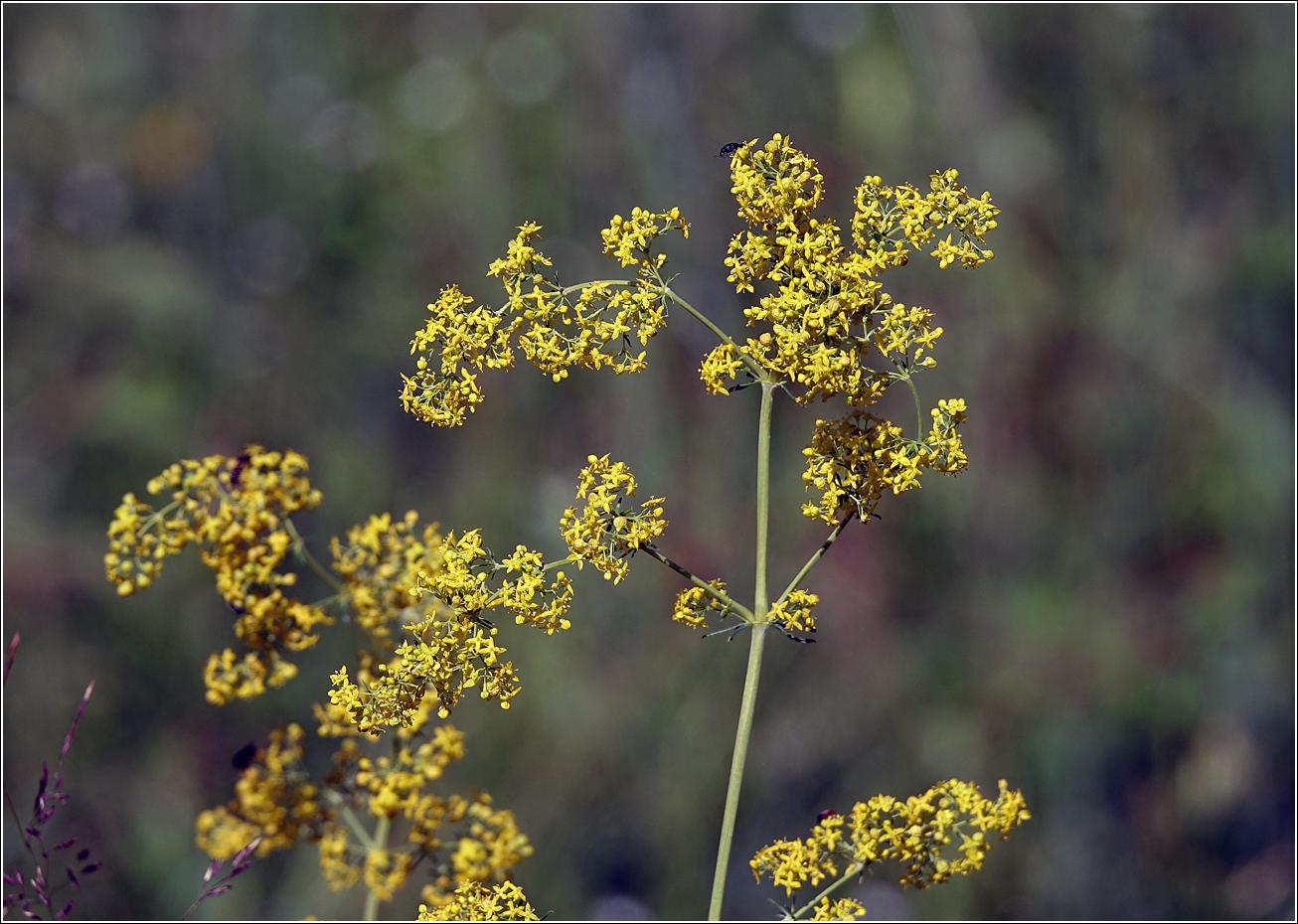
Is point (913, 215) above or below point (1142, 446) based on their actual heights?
below

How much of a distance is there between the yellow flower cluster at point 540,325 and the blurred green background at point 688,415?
9.35ft

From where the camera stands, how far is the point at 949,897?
3.80 metres

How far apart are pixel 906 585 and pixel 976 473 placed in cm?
55

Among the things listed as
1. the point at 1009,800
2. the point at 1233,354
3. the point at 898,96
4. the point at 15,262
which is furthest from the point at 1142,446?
the point at 15,262

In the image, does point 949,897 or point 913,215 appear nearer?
point 913,215

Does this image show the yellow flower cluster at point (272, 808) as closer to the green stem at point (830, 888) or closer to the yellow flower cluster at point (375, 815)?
the yellow flower cluster at point (375, 815)

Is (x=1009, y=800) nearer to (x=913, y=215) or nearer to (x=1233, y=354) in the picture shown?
(x=913, y=215)

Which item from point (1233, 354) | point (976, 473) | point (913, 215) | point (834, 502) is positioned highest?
point (1233, 354)

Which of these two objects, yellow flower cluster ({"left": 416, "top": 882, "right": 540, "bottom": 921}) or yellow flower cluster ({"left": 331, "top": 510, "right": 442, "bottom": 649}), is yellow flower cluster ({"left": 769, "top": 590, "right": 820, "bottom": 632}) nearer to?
yellow flower cluster ({"left": 416, "top": 882, "right": 540, "bottom": 921})

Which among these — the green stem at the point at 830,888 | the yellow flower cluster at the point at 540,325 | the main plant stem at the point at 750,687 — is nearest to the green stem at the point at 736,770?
the main plant stem at the point at 750,687

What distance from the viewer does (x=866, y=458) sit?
4.00ft

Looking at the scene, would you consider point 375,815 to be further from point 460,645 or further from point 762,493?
point 762,493

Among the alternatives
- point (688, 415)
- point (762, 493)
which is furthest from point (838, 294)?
point (688, 415)

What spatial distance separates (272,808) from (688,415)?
3.24 metres
